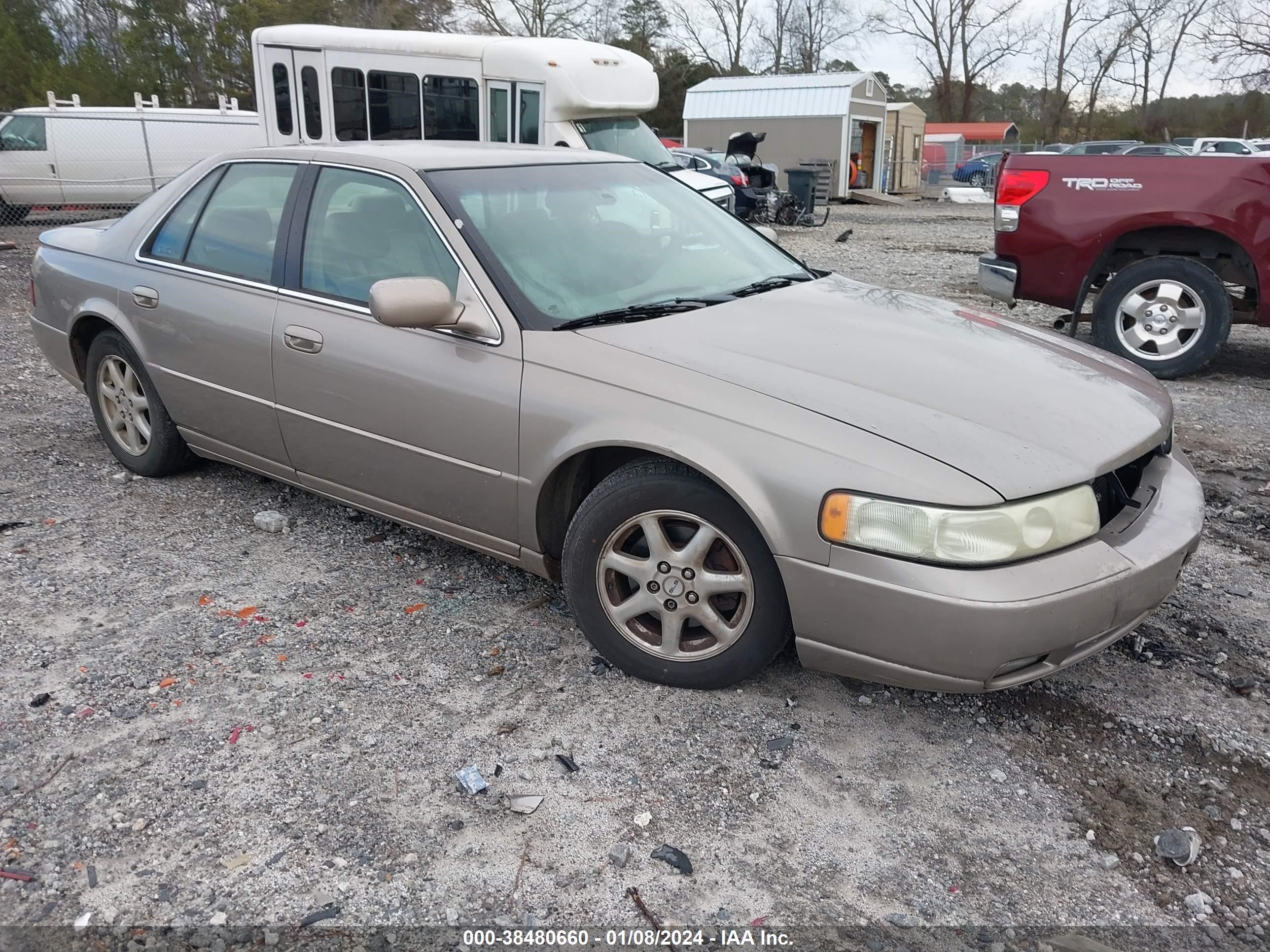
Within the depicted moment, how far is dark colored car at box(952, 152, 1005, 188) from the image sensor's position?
3700 cm

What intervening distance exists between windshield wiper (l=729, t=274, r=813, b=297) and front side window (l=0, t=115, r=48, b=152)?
55.8ft

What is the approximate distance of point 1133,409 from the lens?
3.08 m

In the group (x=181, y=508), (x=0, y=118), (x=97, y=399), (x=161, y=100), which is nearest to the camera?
(x=181, y=508)

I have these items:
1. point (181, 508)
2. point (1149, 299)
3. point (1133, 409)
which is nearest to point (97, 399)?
point (181, 508)

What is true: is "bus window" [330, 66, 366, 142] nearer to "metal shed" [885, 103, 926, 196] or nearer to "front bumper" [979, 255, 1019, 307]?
"front bumper" [979, 255, 1019, 307]

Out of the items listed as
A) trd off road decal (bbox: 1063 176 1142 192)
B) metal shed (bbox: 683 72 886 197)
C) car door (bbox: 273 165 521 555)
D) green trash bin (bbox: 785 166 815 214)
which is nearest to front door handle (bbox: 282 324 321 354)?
car door (bbox: 273 165 521 555)

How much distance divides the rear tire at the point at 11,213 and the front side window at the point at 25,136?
901mm

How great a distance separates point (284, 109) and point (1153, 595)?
12.1 metres

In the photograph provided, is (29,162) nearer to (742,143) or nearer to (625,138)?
(625,138)

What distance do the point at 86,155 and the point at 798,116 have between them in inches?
779

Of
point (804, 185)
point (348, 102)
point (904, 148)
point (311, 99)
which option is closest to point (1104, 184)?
point (348, 102)

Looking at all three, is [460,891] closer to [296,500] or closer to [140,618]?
[140,618]

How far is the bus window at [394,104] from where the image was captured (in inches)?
479

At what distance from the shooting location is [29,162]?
54.5 feet
